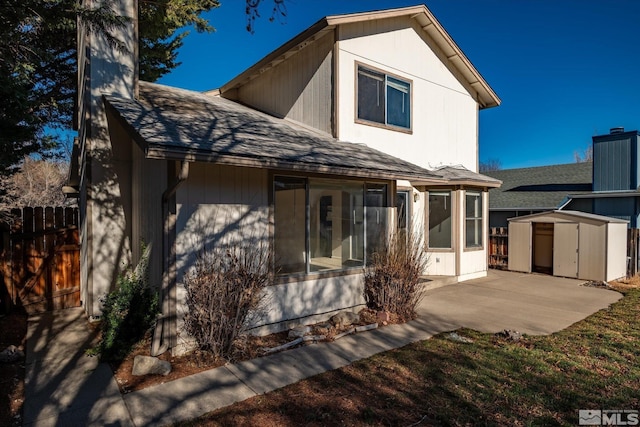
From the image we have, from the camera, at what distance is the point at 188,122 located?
5.61m

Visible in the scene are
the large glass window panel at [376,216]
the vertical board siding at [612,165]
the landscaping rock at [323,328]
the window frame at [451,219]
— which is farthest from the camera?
the vertical board siding at [612,165]

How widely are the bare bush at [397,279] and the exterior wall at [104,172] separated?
4.59m

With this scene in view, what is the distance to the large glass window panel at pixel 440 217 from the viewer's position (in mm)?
10117

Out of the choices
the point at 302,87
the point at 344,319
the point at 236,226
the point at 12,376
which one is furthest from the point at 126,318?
the point at 302,87

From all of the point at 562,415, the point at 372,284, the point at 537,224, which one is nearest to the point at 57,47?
the point at 372,284

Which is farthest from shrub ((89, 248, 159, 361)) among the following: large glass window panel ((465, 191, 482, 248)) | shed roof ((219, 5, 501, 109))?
large glass window panel ((465, 191, 482, 248))

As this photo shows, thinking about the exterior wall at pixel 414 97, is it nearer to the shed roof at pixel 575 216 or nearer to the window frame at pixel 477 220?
the window frame at pixel 477 220

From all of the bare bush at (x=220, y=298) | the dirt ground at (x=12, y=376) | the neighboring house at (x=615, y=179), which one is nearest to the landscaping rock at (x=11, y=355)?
the dirt ground at (x=12, y=376)

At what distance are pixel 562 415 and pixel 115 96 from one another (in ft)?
25.3

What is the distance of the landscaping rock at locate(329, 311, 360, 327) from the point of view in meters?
5.99

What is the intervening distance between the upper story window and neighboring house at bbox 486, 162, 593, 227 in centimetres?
737

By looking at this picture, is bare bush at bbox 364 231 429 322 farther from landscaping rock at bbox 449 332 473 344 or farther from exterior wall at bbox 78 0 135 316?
exterior wall at bbox 78 0 135 316

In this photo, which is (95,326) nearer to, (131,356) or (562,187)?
(131,356)

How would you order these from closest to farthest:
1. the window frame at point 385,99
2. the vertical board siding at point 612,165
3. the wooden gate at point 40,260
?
the wooden gate at point 40,260 < the window frame at point 385,99 < the vertical board siding at point 612,165
